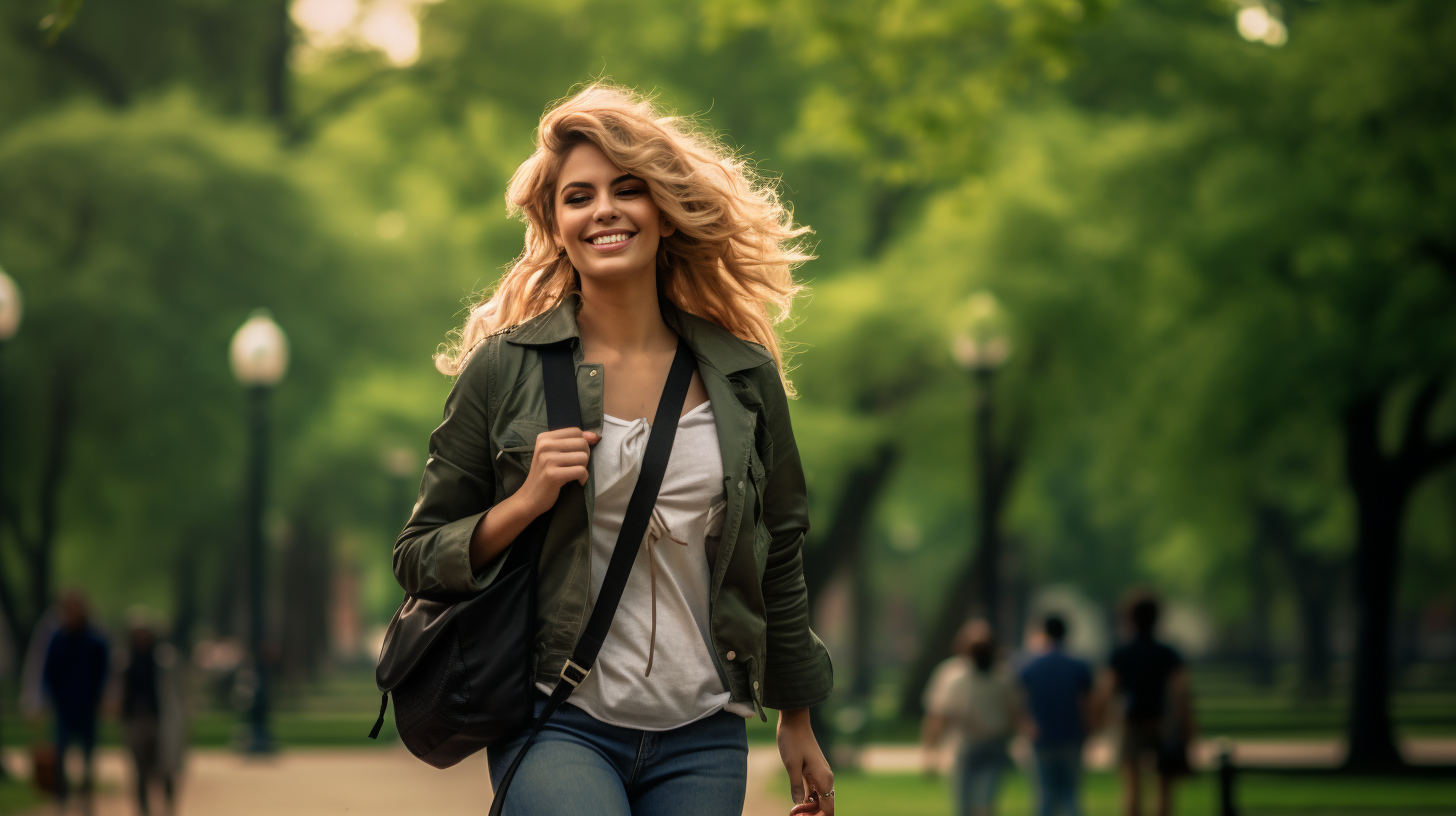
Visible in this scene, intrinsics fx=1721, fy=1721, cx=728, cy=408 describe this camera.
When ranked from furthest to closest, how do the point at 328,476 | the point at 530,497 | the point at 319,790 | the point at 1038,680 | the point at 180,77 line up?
1. the point at 328,476
2. the point at 180,77
3. the point at 319,790
4. the point at 1038,680
5. the point at 530,497

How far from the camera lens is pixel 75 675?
1270 centimetres

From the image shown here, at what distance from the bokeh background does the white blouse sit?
9102mm

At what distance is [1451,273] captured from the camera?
1734cm

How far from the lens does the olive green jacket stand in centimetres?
295

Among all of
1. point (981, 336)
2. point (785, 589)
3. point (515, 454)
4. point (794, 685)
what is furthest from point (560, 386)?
point (981, 336)

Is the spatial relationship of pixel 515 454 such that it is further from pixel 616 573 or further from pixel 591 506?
pixel 616 573

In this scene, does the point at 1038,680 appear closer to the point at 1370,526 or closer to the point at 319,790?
the point at 319,790

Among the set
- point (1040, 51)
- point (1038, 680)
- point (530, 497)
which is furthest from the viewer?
point (1040, 51)

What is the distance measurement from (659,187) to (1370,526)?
18.8 meters

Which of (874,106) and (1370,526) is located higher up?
(874,106)

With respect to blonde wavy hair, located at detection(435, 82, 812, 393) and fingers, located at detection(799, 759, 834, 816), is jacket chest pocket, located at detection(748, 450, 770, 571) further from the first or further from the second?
fingers, located at detection(799, 759, 834, 816)

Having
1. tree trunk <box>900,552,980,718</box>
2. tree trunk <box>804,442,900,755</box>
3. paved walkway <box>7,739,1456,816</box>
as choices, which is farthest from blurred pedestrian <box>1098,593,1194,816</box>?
tree trunk <box>900,552,980,718</box>

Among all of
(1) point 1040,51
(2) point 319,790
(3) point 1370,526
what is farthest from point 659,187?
(3) point 1370,526

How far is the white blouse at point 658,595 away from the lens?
3.00 meters
